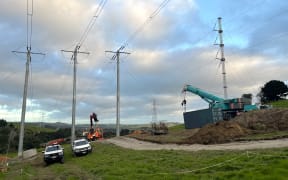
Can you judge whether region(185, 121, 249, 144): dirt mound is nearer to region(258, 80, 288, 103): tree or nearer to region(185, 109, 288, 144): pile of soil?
region(185, 109, 288, 144): pile of soil

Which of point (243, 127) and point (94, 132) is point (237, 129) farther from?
point (94, 132)

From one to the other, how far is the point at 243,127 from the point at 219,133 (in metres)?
4.72

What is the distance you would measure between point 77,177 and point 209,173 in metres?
9.19

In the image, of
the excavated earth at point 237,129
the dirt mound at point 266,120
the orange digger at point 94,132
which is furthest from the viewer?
the orange digger at point 94,132

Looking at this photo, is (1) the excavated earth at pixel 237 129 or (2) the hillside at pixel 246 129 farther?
(2) the hillside at pixel 246 129

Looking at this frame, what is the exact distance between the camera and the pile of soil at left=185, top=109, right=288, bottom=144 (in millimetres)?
36094

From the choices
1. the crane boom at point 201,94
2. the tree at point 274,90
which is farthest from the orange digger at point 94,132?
the tree at point 274,90

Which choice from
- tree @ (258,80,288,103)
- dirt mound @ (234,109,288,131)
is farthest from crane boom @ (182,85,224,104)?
tree @ (258,80,288,103)

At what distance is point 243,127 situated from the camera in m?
39.9

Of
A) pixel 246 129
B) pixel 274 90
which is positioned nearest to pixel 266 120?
pixel 246 129

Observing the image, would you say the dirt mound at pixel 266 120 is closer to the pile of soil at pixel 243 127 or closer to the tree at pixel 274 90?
the pile of soil at pixel 243 127

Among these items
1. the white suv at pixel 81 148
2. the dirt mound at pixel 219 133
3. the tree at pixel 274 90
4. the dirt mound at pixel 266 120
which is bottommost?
the white suv at pixel 81 148

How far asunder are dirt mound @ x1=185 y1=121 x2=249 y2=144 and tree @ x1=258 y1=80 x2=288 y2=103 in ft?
249

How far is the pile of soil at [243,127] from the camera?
36094 mm
